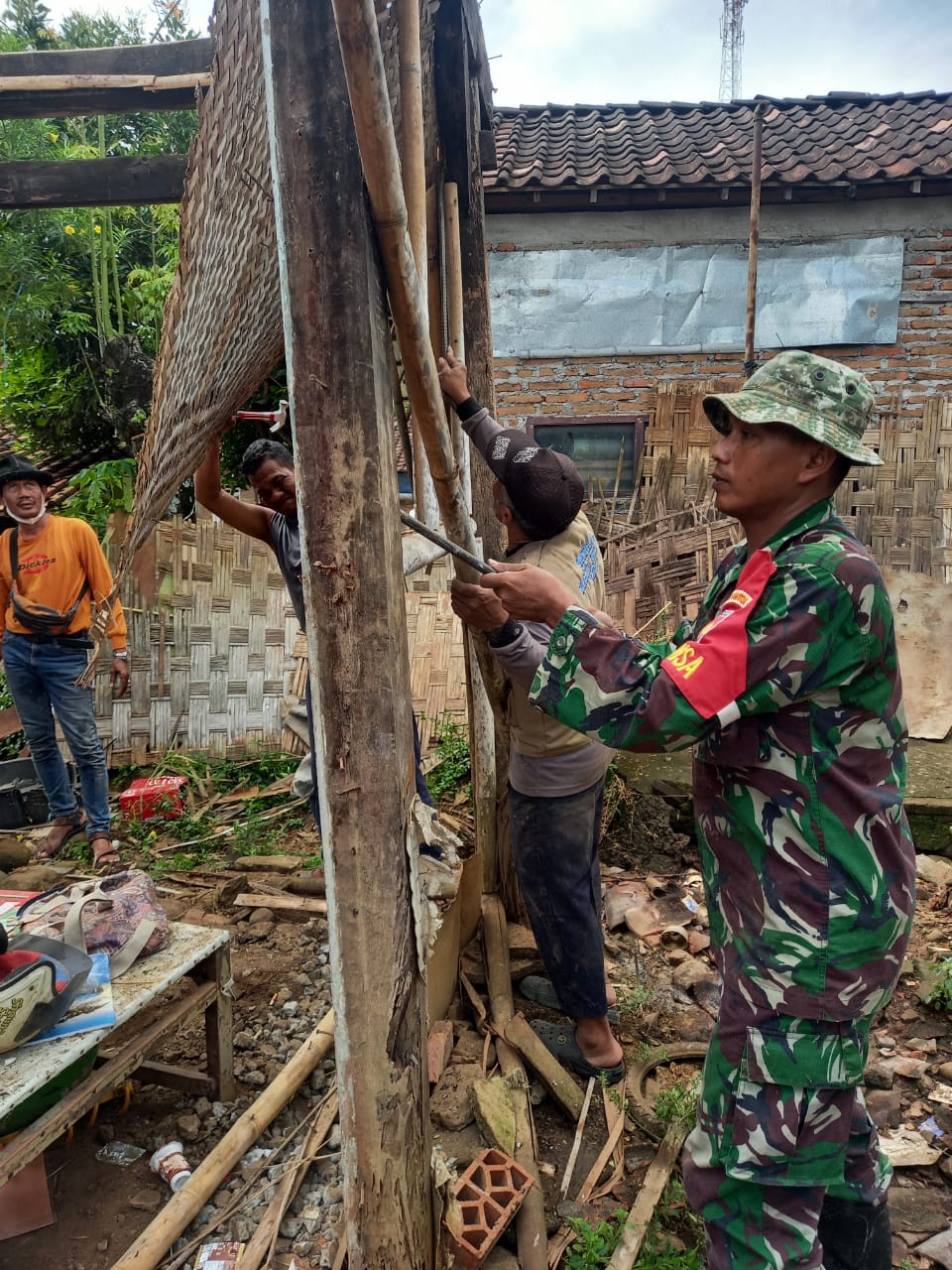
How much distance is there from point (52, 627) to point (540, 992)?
3.29 meters

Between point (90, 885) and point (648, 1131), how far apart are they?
1.89 m

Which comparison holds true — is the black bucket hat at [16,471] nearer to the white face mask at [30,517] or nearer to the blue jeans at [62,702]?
the white face mask at [30,517]

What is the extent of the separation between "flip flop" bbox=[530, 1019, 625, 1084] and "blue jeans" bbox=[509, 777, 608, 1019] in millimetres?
170

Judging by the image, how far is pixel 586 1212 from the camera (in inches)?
88.9

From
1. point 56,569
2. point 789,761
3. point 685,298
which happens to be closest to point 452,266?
point 789,761

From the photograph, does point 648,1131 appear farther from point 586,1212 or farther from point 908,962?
point 908,962

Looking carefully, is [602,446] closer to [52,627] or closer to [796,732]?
[52,627]

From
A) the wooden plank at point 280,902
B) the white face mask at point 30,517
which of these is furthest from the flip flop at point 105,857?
the white face mask at point 30,517

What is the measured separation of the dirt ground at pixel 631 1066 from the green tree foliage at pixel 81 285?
7186 millimetres

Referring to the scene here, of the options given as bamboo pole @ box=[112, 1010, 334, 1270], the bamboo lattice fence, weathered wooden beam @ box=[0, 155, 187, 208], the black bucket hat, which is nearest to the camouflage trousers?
bamboo pole @ box=[112, 1010, 334, 1270]

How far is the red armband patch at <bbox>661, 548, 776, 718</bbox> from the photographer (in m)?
1.45

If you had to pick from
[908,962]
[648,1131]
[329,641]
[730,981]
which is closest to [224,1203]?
[648,1131]

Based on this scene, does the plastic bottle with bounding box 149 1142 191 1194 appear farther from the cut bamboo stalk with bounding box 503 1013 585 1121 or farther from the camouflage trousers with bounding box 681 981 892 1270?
the camouflage trousers with bounding box 681 981 892 1270

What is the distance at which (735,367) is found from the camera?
27.1 ft
